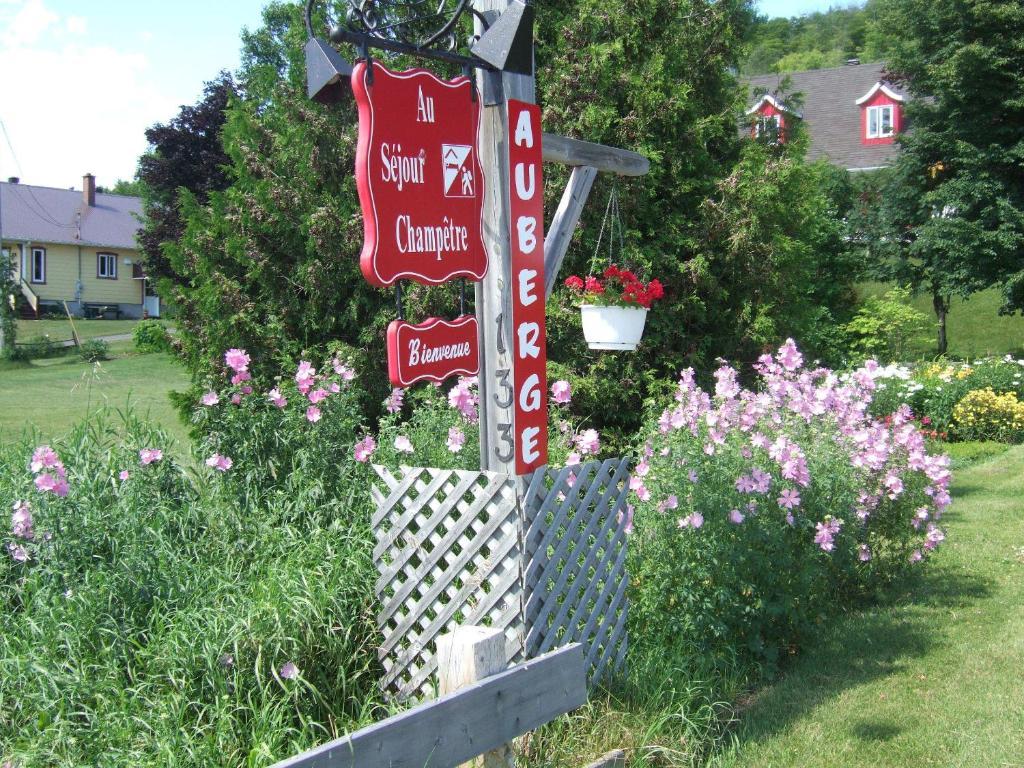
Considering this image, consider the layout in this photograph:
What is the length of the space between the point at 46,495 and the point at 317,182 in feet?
15.2

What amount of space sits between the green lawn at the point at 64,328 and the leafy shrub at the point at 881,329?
2434 centimetres

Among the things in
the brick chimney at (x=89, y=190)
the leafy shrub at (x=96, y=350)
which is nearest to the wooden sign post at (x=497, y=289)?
the leafy shrub at (x=96, y=350)

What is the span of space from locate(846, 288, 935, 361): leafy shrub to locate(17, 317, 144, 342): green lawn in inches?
958

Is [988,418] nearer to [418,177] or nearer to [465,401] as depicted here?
[465,401]

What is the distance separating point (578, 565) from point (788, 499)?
4.77ft

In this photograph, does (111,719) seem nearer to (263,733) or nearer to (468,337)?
(263,733)

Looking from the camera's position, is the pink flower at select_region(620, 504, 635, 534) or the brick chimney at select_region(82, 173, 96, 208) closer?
the pink flower at select_region(620, 504, 635, 534)

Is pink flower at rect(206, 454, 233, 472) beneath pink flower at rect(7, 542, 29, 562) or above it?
above

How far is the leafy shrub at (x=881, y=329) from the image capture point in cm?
1811

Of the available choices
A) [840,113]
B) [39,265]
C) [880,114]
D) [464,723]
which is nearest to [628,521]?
[464,723]

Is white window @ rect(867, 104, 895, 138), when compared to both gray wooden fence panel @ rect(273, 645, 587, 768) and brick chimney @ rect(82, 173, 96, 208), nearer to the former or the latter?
gray wooden fence panel @ rect(273, 645, 587, 768)

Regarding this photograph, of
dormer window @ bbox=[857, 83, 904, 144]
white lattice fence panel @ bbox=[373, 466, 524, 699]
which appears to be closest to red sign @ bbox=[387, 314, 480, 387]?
white lattice fence panel @ bbox=[373, 466, 524, 699]

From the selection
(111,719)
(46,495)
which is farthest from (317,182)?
(111,719)

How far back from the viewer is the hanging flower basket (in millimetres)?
5184
